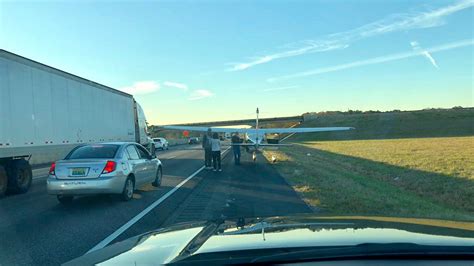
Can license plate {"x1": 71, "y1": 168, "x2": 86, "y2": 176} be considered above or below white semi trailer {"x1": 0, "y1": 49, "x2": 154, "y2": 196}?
below

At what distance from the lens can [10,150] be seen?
14.2 meters

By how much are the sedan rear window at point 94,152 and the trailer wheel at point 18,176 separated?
3.07 metres

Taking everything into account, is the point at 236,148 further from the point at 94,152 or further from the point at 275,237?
the point at 275,237

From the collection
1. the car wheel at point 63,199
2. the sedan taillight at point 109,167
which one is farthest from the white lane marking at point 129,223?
the car wheel at point 63,199

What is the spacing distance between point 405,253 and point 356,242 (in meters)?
0.35

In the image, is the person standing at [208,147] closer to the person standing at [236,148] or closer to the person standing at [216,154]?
the person standing at [216,154]

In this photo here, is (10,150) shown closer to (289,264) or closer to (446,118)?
(289,264)

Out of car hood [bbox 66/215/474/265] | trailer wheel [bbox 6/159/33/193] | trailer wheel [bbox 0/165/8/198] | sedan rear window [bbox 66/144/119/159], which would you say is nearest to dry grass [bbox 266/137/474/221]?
car hood [bbox 66/215/474/265]

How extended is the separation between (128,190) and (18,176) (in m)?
4.25

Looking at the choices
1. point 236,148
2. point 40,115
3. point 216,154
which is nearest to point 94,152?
point 40,115

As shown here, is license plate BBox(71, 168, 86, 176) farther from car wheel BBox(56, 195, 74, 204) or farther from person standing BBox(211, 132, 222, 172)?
person standing BBox(211, 132, 222, 172)

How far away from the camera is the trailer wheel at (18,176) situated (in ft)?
47.9

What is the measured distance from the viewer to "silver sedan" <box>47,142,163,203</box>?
1177 centimetres

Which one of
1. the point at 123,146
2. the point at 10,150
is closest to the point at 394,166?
the point at 123,146
